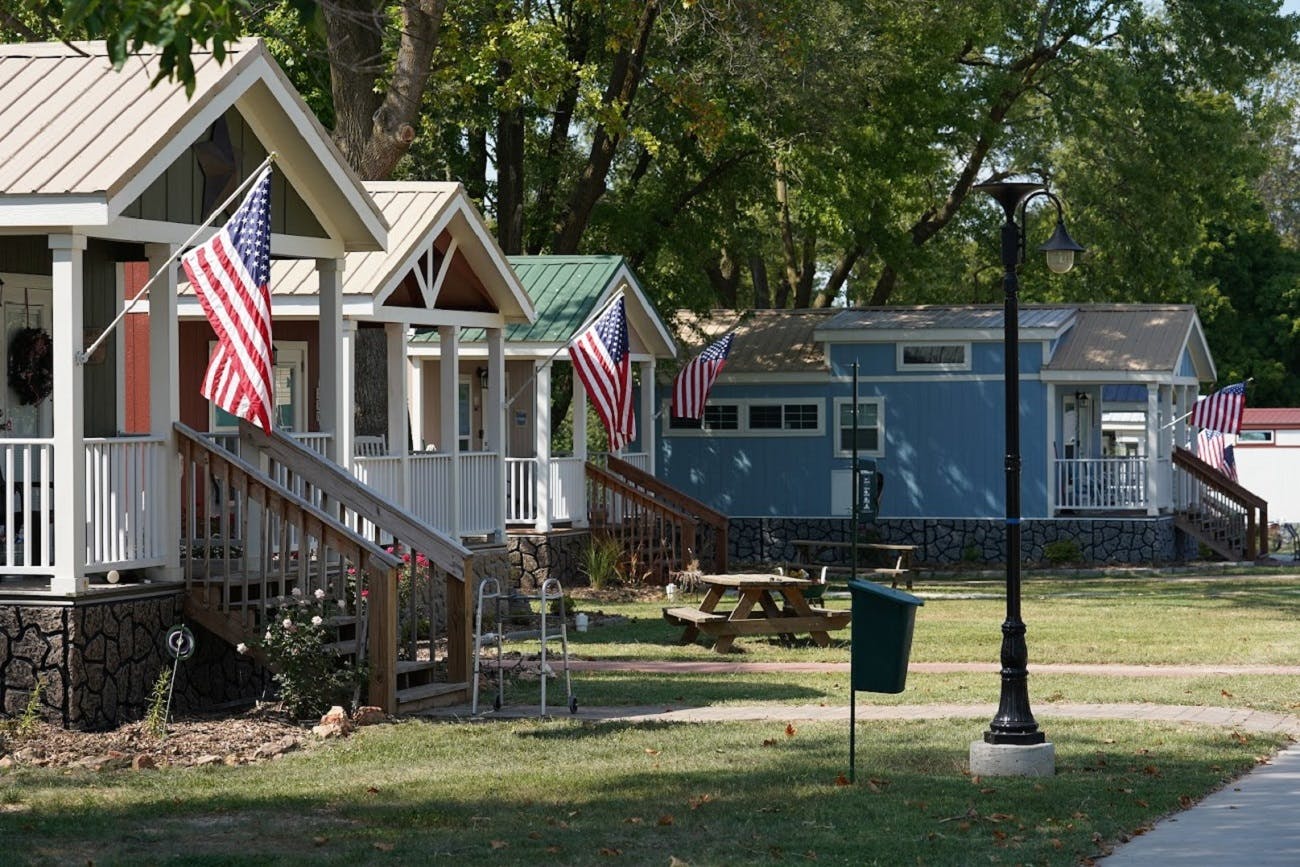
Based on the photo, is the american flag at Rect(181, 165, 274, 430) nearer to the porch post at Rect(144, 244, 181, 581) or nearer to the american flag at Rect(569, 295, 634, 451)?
the porch post at Rect(144, 244, 181, 581)

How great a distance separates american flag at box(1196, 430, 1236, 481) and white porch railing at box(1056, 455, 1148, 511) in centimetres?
352

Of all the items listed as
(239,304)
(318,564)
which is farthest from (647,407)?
(239,304)

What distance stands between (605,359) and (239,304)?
1086cm

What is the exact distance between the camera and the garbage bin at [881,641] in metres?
10.6

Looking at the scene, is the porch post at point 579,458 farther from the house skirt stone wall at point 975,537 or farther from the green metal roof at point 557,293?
A: the house skirt stone wall at point 975,537

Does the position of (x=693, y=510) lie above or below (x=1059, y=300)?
below

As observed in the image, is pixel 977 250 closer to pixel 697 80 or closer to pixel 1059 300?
pixel 1059 300

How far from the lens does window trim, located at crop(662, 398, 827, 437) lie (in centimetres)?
3450

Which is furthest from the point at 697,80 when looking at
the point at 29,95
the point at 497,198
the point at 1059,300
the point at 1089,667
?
the point at 1059,300

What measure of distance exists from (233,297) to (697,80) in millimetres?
16867

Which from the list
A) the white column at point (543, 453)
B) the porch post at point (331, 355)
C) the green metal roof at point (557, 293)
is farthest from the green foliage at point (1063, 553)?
the porch post at point (331, 355)

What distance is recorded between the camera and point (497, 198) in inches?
1310

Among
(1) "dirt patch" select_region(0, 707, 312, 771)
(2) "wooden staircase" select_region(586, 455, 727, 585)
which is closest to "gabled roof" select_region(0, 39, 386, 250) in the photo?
(1) "dirt patch" select_region(0, 707, 312, 771)

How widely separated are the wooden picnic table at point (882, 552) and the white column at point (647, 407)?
2808mm
